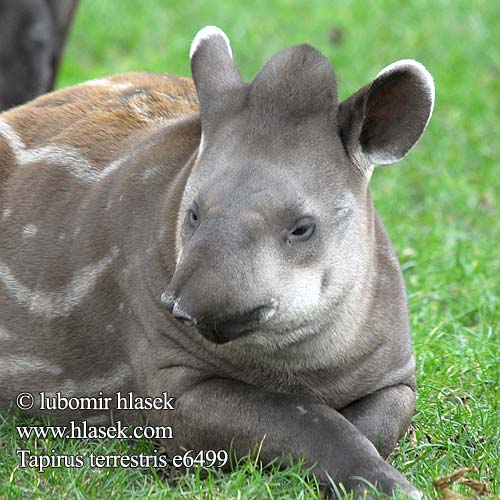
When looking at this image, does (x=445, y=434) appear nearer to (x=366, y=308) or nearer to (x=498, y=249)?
(x=366, y=308)

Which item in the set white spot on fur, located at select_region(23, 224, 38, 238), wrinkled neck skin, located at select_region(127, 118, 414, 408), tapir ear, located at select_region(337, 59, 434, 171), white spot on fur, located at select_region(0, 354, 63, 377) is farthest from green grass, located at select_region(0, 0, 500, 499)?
tapir ear, located at select_region(337, 59, 434, 171)

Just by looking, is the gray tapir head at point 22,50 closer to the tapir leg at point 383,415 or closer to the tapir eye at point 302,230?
the tapir leg at point 383,415

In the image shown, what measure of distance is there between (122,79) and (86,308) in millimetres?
1430

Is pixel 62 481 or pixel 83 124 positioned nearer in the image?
pixel 62 481

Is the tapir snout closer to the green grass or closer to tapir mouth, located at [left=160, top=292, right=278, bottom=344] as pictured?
tapir mouth, located at [left=160, top=292, right=278, bottom=344]

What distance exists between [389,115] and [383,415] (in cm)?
120

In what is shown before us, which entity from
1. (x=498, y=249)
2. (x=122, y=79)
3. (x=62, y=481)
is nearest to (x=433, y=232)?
(x=498, y=249)

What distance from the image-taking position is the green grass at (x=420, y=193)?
5.11 metres

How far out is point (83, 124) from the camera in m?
6.10

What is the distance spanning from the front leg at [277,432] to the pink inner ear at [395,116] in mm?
1024

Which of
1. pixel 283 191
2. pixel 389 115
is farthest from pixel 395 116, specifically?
pixel 283 191

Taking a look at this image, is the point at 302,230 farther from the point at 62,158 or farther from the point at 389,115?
the point at 62,158

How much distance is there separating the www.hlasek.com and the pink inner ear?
129 centimetres

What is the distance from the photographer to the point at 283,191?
4816 millimetres
